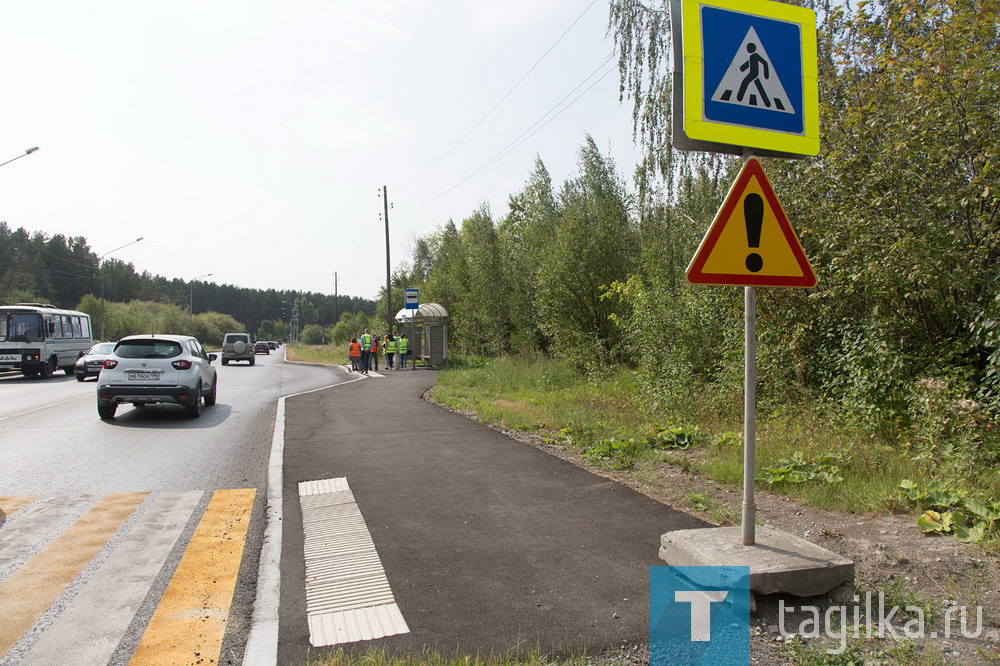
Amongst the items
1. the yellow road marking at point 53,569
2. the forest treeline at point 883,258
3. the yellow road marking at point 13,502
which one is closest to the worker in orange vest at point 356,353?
the forest treeline at point 883,258

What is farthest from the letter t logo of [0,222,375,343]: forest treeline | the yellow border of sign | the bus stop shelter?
[0,222,375,343]: forest treeline

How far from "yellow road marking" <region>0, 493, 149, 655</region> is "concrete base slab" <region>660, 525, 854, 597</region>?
3.86 metres

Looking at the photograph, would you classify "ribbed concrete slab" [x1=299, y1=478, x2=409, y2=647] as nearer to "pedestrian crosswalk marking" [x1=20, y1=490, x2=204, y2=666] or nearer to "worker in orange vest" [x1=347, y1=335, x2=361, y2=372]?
"pedestrian crosswalk marking" [x1=20, y1=490, x2=204, y2=666]

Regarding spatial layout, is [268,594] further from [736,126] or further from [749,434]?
[736,126]

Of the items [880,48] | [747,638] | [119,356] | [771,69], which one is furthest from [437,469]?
[119,356]

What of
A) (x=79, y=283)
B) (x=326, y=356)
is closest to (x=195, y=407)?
(x=326, y=356)

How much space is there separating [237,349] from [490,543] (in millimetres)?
41739

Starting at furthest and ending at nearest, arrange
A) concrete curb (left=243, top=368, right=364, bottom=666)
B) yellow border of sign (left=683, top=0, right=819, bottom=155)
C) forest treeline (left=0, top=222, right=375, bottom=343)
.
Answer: forest treeline (left=0, top=222, right=375, bottom=343) < yellow border of sign (left=683, top=0, right=819, bottom=155) < concrete curb (left=243, top=368, right=364, bottom=666)

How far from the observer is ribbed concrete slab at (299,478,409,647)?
11.5ft

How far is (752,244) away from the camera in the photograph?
4113mm

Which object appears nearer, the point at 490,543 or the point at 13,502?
the point at 490,543

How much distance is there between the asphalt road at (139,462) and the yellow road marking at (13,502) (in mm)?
78

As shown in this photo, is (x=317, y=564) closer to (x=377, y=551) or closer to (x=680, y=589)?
(x=377, y=551)

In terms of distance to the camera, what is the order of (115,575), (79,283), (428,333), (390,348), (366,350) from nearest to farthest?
(115,575) < (366,350) < (390,348) < (428,333) < (79,283)
